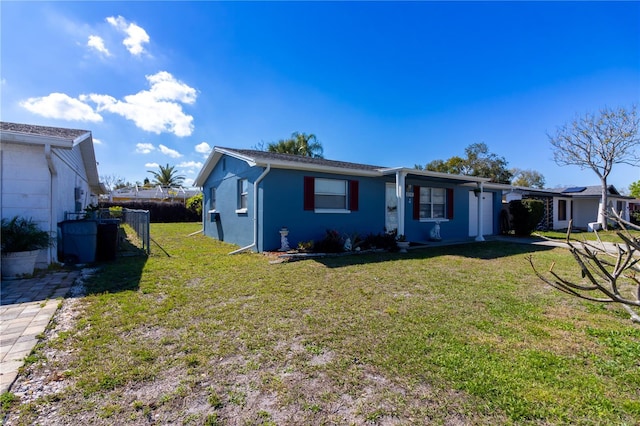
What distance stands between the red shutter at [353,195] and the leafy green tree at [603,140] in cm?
1859

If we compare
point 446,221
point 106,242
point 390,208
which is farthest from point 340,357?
point 446,221

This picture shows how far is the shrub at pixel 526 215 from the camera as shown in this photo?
549 inches

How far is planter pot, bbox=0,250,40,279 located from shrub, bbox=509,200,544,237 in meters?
17.5

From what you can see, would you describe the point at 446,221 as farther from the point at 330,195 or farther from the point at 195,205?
the point at 195,205

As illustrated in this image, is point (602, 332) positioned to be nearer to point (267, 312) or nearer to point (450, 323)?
point (450, 323)

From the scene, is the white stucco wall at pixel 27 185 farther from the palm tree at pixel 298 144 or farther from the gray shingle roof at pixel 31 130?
the palm tree at pixel 298 144

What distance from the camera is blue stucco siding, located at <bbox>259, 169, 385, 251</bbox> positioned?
28.5 ft

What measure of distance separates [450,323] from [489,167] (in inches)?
1312

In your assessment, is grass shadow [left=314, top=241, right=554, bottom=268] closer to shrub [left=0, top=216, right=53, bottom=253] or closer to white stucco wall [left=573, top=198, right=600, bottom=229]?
shrub [left=0, top=216, right=53, bottom=253]

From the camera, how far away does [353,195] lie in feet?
33.1

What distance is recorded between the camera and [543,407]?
6.86ft

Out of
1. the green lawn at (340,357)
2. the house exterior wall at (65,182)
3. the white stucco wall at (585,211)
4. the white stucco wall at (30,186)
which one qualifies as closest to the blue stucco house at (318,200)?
the green lawn at (340,357)

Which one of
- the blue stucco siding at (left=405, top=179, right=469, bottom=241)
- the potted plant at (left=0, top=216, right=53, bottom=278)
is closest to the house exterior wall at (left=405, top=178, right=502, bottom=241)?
the blue stucco siding at (left=405, top=179, right=469, bottom=241)

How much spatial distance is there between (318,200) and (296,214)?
0.95 metres
